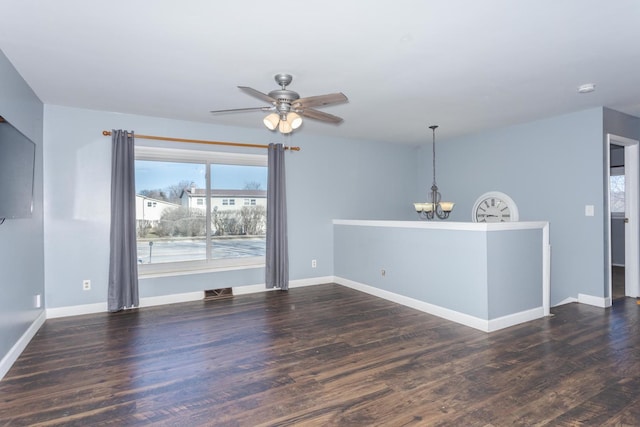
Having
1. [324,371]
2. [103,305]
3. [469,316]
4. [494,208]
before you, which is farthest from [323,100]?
[494,208]

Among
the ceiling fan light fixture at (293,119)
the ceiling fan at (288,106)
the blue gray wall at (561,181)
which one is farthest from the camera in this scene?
the blue gray wall at (561,181)

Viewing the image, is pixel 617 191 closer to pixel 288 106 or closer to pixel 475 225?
pixel 475 225

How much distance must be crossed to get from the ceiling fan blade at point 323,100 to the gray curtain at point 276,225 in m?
2.38

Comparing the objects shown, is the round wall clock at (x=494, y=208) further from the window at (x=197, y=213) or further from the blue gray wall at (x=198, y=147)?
the window at (x=197, y=213)

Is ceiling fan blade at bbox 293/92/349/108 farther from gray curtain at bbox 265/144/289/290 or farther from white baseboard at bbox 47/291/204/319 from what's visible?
white baseboard at bbox 47/291/204/319

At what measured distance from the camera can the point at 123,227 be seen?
13.6 feet

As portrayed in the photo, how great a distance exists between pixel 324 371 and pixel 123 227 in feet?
9.62

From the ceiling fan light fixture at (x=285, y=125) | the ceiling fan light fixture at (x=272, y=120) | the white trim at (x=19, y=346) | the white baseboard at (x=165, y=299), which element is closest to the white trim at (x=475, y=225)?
the white baseboard at (x=165, y=299)

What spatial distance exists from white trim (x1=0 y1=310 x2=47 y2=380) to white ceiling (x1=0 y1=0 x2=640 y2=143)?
224 centimetres

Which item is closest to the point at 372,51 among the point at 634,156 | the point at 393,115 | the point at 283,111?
the point at 283,111

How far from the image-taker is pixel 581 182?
4.34 metres

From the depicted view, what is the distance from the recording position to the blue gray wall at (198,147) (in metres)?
4.01

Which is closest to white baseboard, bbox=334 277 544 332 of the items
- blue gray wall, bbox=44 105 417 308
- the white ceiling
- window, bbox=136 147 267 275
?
blue gray wall, bbox=44 105 417 308

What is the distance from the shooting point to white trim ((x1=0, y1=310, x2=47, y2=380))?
8.55 feet
